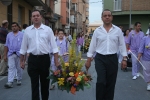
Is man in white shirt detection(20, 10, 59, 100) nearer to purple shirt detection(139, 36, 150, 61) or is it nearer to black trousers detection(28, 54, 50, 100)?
black trousers detection(28, 54, 50, 100)

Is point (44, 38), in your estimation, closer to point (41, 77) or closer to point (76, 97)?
point (41, 77)

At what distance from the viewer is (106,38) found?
573 cm

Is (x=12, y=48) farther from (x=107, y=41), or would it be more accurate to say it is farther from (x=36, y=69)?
(x=107, y=41)

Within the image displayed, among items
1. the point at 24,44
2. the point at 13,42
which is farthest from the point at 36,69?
the point at 13,42

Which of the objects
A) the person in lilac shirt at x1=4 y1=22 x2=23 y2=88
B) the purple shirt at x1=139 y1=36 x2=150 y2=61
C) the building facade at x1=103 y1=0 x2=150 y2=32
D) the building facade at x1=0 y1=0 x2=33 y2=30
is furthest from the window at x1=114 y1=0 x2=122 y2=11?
the person in lilac shirt at x1=4 y1=22 x2=23 y2=88

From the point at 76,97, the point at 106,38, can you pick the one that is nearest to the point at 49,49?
the point at 106,38

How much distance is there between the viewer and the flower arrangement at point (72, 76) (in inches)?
215

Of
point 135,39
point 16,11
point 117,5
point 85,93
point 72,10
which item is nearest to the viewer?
point 85,93

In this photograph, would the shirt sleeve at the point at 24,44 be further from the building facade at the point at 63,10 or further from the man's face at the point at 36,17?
the building facade at the point at 63,10

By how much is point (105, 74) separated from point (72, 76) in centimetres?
72

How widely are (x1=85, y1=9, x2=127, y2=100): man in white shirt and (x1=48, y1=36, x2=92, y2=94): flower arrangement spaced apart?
246mm

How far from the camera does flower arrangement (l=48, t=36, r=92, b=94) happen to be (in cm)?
547

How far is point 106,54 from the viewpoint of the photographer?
573 cm

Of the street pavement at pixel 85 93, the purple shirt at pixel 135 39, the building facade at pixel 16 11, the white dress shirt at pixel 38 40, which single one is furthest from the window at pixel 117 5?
the white dress shirt at pixel 38 40
